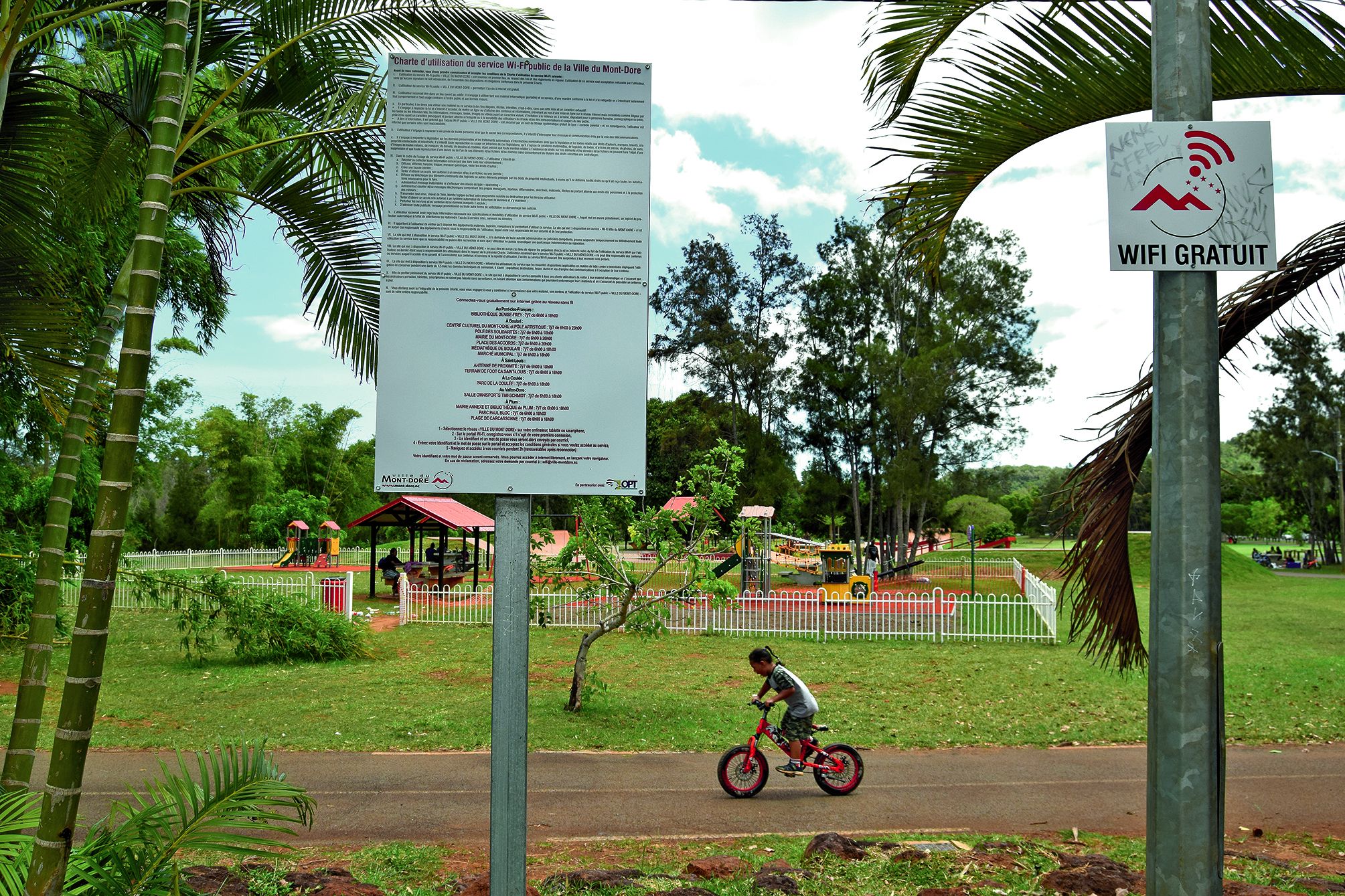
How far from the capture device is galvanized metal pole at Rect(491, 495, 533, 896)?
8.91 feet

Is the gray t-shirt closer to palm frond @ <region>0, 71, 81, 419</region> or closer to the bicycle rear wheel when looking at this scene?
the bicycle rear wheel

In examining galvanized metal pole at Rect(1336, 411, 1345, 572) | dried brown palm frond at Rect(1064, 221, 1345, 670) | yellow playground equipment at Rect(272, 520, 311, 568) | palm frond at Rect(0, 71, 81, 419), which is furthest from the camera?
galvanized metal pole at Rect(1336, 411, 1345, 572)

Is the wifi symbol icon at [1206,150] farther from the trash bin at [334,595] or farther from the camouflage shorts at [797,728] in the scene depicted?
the trash bin at [334,595]

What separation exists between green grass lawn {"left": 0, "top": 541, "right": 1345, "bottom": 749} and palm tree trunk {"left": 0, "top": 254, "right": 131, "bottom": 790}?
18.8ft

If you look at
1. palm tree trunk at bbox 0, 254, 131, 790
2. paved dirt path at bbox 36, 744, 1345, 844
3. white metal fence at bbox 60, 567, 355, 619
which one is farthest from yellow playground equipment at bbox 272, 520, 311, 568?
palm tree trunk at bbox 0, 254, 131, 790

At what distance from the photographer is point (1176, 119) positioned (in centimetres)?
255

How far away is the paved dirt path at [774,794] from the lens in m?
6.45

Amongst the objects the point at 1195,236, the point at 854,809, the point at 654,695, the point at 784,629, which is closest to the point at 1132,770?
the point at 854,809

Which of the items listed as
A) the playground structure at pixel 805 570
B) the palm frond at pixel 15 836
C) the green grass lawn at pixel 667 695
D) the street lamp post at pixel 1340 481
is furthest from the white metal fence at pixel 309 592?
the street lamp post at pixel 1340 481

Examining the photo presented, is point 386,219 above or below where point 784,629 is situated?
above

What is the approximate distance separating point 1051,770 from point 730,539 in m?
4.02

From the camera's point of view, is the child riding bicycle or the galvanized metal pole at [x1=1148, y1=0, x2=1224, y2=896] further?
the child riding bicycle

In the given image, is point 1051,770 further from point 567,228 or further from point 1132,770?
point 567,228

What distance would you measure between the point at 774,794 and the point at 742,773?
40cm
